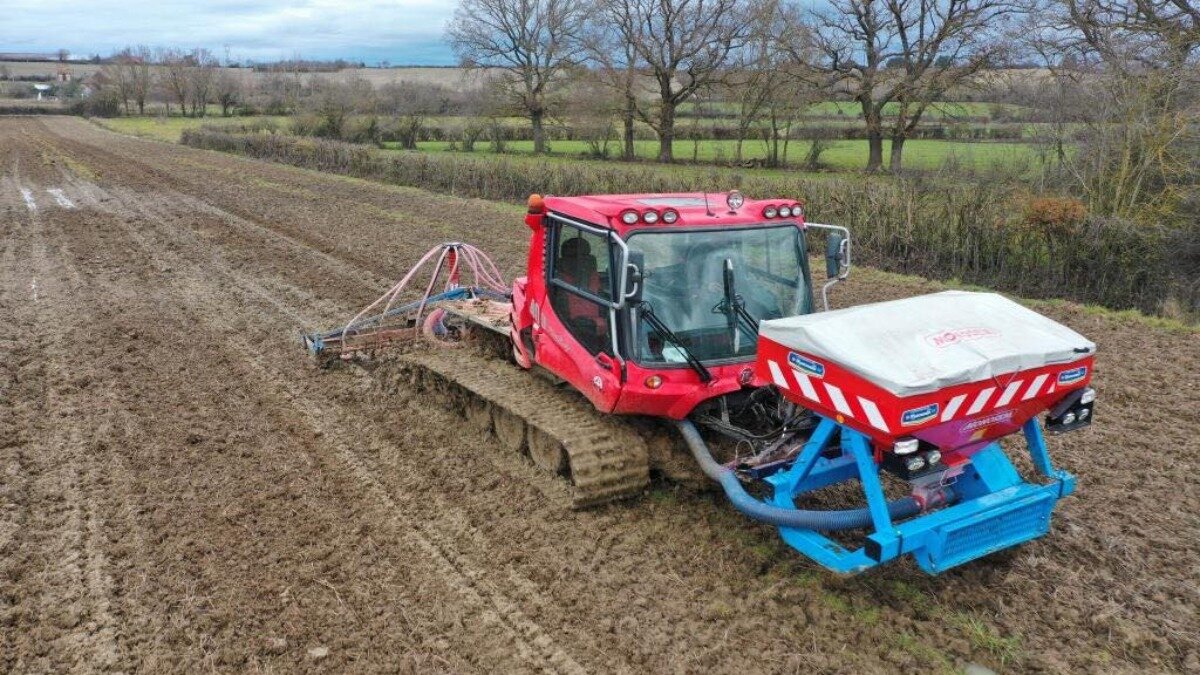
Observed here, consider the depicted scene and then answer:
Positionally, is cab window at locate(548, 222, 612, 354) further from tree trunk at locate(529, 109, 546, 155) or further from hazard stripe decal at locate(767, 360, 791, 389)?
tree trunk at locate(529, 109, 546, 155)

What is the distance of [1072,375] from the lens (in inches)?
192

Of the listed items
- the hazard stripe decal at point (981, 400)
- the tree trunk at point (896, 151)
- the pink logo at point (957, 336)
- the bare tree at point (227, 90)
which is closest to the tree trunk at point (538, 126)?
the tree trunk at point (896, 151)

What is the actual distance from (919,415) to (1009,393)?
668 millimetres

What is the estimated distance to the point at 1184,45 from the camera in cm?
1611

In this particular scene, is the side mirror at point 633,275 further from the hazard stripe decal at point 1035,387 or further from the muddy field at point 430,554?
the hazard stripe decal at point 1035,387

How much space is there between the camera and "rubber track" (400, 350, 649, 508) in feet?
19.4

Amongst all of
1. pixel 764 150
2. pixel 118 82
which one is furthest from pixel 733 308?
pixel 118 82

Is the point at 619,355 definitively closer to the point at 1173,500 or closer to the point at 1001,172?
the point at 1173,500

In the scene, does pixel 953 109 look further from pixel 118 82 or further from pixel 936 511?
pixel 118 82

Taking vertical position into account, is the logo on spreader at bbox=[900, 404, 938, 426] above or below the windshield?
below

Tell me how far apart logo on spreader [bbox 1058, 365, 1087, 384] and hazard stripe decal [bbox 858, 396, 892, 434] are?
122 centimetres

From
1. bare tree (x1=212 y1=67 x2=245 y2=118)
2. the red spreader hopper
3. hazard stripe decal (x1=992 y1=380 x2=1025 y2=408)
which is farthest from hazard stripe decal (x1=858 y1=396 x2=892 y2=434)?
bare tree (x1=212 y1=67 x2=245 y2=118)

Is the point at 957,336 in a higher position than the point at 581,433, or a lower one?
higher

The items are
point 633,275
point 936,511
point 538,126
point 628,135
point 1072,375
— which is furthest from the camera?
point 538,126
